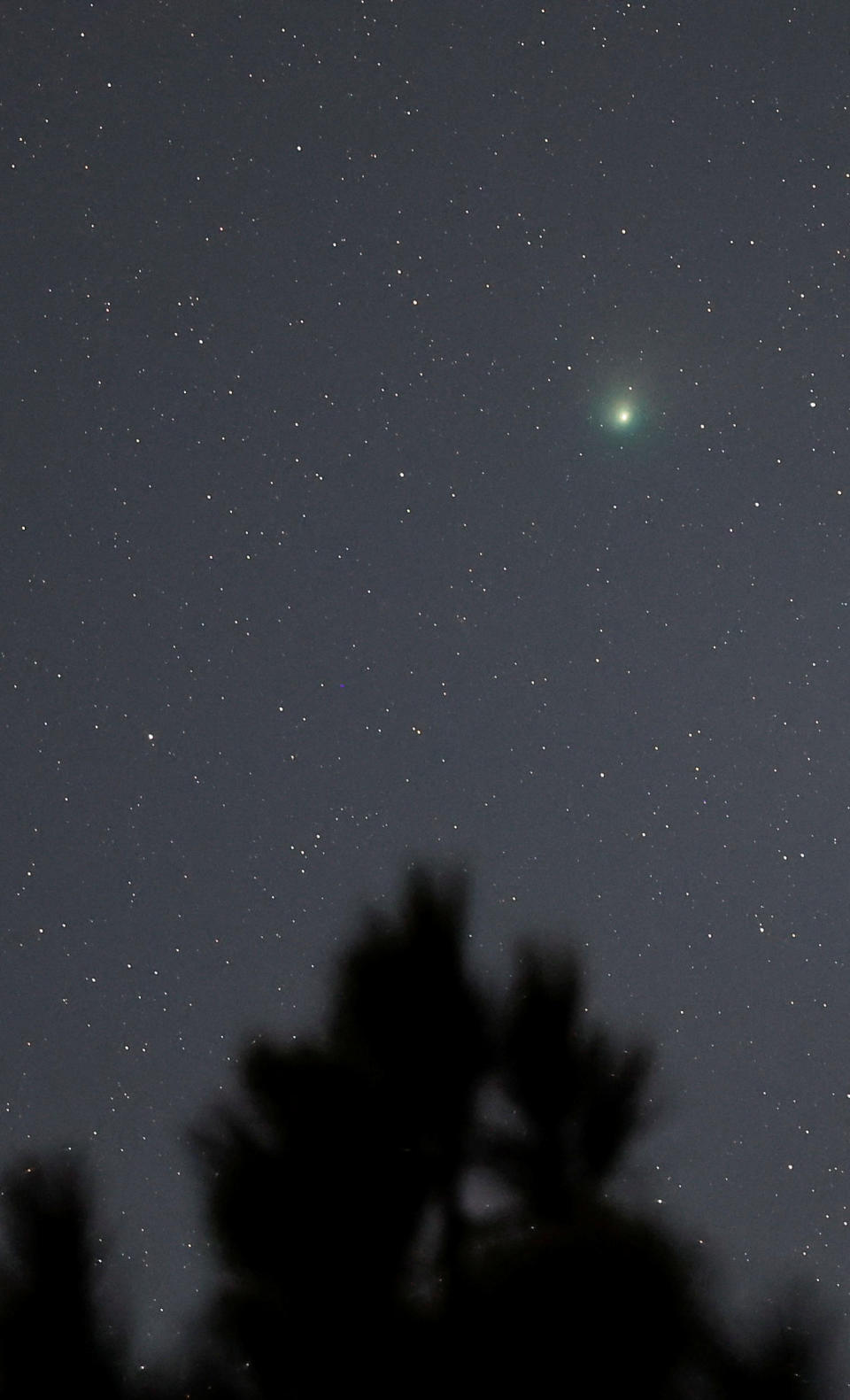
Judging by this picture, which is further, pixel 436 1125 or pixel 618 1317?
pixel 436 1125

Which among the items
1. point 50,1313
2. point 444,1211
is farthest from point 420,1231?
point 50,1313

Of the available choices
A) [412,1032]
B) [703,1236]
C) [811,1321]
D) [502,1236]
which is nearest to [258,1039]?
[412,1032]

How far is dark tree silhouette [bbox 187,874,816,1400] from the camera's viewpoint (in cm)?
107

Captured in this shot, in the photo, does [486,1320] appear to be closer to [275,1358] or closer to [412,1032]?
[275,1358]

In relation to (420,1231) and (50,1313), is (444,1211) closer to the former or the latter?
(420,1231)

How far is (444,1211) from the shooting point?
49.0 inches

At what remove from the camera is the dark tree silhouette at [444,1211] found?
1071 millimetres

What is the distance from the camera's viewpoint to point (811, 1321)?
121 cm

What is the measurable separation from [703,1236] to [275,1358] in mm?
416

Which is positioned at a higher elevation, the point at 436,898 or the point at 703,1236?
the point at 436,898

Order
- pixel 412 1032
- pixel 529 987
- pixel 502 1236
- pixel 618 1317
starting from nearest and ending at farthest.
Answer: pixel 618 1317 → pixel 502 1236 → pixel 412 1032 → pixel 529 987

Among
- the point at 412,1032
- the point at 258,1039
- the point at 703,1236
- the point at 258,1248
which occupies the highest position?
the point at 258,1039

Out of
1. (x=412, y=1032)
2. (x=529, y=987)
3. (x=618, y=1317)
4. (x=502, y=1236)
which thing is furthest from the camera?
(x=529, y=987)

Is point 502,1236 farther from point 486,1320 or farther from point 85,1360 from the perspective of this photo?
point 85,1360
